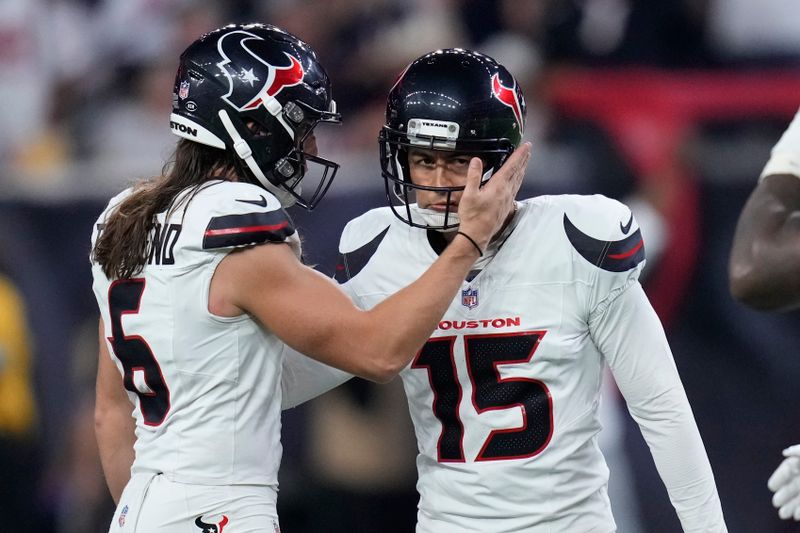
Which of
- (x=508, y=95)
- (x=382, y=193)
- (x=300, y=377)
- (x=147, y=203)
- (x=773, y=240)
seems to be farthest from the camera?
(x=382, y=193)

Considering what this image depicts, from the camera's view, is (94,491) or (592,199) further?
(94,491)

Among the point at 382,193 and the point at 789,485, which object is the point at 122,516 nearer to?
the point at 789,485

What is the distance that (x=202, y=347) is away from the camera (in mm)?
2035

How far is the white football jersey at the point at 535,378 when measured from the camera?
2.12 metres

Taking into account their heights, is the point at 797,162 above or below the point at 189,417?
above

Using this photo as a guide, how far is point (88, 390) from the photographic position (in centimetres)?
415

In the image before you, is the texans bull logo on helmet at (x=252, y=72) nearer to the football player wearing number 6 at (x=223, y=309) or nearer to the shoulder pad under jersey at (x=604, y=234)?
the football player wearing number 6 at (x=223, y=309)

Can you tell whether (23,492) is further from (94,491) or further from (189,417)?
(189,417)

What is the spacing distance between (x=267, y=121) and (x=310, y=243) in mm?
1829

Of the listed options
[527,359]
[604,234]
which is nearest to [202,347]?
[527,359]

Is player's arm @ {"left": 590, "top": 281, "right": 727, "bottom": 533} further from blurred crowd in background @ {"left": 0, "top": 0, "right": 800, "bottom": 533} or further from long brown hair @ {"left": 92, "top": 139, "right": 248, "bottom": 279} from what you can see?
blurred crowd in background @ {"left": 0, "top": 0, "right": 800, "bottom": 533}

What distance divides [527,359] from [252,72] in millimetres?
795

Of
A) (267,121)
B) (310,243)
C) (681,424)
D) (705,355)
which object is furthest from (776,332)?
(267,121)

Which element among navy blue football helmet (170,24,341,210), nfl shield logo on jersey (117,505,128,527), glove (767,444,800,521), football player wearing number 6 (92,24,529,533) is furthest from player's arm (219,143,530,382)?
glove (767,444,800,521)
